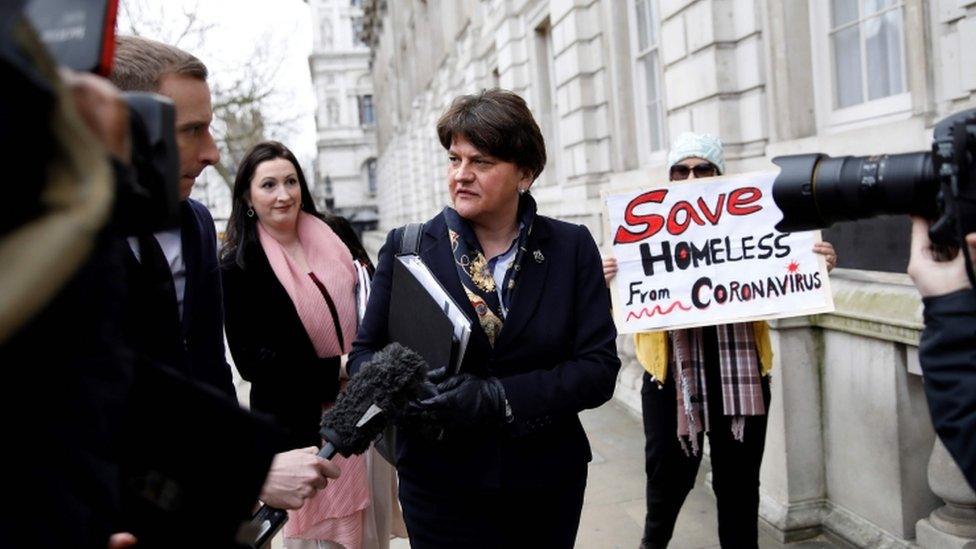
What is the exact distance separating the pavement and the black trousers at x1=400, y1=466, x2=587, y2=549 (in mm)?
2016

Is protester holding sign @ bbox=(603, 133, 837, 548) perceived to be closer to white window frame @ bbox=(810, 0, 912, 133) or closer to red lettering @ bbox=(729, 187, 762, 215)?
red lettering @ bbox=(729, 187, 762, 215)

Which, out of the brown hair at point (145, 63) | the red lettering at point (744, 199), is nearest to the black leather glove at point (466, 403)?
the brown hair at point (145, 63)

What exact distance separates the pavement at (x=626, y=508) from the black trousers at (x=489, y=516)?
202cm

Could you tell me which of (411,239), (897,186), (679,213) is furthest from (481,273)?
(679,213)

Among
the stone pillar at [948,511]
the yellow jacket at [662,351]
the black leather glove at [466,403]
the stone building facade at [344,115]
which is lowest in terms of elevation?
the stone pillar at [948,511]

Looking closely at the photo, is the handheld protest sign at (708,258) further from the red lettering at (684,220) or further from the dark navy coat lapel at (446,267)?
the dark navy coat lapel at (446,267)

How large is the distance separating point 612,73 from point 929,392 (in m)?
7.61

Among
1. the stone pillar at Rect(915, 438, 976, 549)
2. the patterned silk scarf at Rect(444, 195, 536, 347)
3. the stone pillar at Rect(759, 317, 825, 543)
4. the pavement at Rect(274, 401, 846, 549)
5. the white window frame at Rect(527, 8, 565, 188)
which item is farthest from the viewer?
the white window frame at Rect(527, 8, 565, 188)

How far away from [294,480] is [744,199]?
102 inches

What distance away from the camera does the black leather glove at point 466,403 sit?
2176 mm

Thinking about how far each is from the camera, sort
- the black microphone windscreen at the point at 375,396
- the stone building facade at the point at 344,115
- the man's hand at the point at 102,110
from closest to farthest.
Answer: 1. the man's hand at the point at 102,110
2. the black microphone windscreen at the point at 375,396
3. the stone building facade at the point at 344,115

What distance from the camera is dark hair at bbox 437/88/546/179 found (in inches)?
97.7

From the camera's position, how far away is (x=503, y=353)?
2375 millimetres

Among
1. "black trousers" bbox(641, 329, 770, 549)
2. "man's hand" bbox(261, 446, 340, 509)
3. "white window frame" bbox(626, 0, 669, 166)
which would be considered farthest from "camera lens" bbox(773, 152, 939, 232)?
"white window frame" bbox(626, 0, 669, 166)
